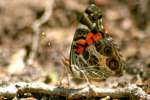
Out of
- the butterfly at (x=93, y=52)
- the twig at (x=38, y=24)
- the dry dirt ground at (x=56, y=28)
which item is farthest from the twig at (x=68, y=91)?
the twig at (x=38, y=24)

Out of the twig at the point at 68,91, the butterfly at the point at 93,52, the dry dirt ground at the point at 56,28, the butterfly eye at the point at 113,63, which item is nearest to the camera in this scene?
the twig at the point at 68,91

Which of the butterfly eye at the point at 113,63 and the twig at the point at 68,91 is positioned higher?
the butterfly eye at the point at 113,63

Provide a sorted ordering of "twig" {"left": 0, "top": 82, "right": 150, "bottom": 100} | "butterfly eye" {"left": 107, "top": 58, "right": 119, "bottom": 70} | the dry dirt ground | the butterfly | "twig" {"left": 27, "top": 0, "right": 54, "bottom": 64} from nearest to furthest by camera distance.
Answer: "twig" {"left": 0, "top": 82, "right": 150, "bottom": 100}, the butterfly, "butterfly eye" {"left": 107, "top": 58, "right": 119, "bottom": 70}, the dry dirt ground, "twig" {"left": 27, "top": 0, "right": 54, "bottom": 64}

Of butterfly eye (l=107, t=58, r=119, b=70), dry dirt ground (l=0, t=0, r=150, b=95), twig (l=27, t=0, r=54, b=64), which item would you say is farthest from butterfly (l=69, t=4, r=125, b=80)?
twig (l=27, t=0, r=54, b=64)

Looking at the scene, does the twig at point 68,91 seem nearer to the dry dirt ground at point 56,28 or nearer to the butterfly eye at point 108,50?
the butterfly eye at point 108,50

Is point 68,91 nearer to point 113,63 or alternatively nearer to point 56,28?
point 113,63

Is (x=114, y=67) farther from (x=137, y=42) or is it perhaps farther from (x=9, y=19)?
(x=9, y=19)

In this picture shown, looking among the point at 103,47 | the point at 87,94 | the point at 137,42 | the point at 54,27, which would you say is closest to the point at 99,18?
the point at 103,47

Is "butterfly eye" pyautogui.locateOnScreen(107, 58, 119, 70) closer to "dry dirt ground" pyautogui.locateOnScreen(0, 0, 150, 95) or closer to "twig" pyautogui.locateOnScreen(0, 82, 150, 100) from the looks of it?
"twig" pyautogui.locateOnScreen(0, 82, 150, 100)
